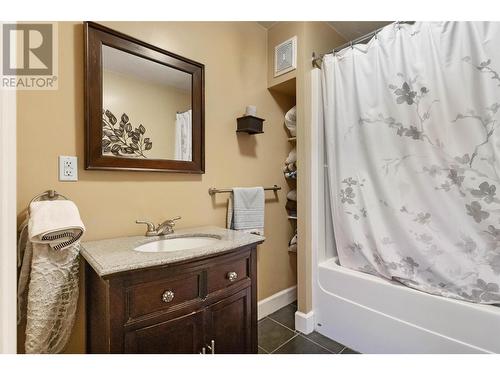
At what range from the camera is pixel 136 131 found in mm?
1264

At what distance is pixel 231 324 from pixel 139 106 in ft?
3.81

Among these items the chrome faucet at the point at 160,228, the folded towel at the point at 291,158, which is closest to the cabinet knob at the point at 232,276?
the chrome faucet at the point at 160,228

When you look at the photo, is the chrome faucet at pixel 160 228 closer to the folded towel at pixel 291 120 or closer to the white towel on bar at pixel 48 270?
the white towel on bar at pixel 48 270

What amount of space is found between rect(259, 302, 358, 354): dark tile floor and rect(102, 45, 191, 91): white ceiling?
1670mm

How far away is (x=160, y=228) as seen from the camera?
130 centimetres

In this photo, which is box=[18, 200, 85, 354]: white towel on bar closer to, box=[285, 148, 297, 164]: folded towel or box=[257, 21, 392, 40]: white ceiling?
box=[285, 148, 297, 164]: folded towel

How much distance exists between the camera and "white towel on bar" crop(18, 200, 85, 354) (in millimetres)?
869

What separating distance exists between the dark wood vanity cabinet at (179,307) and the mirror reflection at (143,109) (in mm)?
629

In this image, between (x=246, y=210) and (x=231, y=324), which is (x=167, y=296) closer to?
(x=231, y=324)

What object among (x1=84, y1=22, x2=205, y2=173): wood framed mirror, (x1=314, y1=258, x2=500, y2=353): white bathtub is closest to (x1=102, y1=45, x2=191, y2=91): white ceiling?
(x1=84, y1=22, x2=205, y2=173): wood framed mirror

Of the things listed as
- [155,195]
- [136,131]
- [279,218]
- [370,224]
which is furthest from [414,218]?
[136,131]

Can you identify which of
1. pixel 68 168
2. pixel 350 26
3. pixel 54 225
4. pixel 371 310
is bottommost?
pixel 371 310

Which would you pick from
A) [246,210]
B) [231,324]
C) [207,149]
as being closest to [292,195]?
[246,210]

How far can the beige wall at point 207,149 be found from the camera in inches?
40.7
